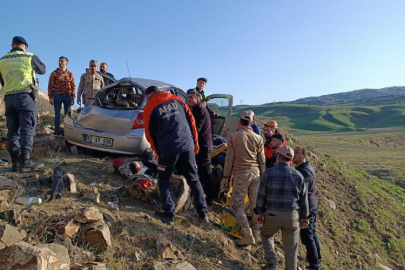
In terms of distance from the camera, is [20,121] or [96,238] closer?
[96,238]

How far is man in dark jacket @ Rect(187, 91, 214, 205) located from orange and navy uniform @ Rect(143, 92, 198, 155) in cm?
84

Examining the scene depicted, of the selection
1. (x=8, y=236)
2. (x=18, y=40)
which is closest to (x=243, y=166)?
(x=8, y=236)

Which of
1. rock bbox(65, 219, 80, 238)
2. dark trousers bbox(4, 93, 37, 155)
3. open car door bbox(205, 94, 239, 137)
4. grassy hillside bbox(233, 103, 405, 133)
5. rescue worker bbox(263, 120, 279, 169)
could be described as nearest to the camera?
rock bbox(65, 219, 80, 238)

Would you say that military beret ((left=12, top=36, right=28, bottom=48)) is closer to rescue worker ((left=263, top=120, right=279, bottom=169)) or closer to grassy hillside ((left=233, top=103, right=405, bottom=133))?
rescue worker ((left=263, top=120, right=279, bottom=169))

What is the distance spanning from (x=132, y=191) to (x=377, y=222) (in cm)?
690

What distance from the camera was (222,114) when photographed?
841cm

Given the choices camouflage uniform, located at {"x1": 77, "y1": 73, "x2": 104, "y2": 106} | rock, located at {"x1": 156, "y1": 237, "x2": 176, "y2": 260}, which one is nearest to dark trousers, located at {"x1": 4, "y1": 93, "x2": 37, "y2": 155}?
rock, located at {"x1": 156, "y1": 237, "x2": 176, "y2": 260}

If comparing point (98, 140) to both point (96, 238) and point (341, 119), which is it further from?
point (341, 119)

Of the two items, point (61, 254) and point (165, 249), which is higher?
point (61, 254)

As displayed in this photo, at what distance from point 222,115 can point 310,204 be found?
3.60 meters

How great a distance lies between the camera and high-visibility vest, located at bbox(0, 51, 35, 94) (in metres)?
5.31

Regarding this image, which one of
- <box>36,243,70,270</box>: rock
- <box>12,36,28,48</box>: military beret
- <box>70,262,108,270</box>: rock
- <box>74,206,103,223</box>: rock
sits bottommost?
<box>70,262,108,270</box>: rock

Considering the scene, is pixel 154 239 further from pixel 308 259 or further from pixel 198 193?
pixel 308 259

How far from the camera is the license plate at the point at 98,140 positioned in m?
6.21
